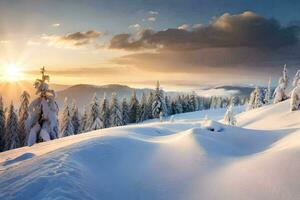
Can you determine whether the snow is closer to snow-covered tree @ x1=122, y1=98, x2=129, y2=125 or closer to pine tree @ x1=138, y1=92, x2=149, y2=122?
snow-covered tree @ x1=122, y1=98, x2=129, y2=125

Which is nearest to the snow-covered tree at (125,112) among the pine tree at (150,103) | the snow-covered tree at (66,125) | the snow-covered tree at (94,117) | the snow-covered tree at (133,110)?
the snow-covered tree at (133,110)

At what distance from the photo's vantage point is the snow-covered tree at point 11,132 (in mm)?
46969

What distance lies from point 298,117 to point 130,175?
29627mm

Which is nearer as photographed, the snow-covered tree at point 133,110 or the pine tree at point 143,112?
the pine tree at point 143,112

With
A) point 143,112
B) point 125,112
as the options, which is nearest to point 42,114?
point 125,112

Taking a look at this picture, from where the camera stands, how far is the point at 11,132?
47.2m

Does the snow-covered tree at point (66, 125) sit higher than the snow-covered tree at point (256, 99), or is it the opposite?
the snow-covered tree at point (256, 99)

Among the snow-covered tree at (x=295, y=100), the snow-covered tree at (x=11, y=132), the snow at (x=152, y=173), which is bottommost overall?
the snow-covered tree at (x=11, y=132)

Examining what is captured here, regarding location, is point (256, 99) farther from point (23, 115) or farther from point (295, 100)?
point (23, 115)

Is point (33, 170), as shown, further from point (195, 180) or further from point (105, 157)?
point (195, 180)

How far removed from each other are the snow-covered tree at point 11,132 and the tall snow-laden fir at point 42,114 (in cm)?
2621

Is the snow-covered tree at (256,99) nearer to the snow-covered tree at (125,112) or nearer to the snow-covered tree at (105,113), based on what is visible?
the snow-covered tree at (125,112)

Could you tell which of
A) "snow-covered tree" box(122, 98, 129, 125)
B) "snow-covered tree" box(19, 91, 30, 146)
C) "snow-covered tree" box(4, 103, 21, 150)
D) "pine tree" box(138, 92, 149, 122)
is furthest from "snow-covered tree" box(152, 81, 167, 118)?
"snow-covered tree" box(4, 103, 21, 150)

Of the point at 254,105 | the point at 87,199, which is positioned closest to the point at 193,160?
the point at 87,199
